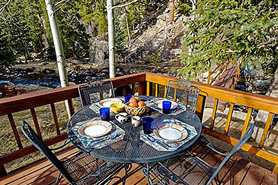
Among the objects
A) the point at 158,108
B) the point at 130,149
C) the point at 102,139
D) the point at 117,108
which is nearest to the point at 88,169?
the point at 102,139

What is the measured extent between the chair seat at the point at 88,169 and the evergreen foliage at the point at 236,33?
2.20 meters

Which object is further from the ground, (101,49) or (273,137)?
(101,49)

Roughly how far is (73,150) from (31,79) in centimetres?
1070

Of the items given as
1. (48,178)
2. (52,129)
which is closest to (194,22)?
(48,178)

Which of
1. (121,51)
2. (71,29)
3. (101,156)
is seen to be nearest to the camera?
(101,156)

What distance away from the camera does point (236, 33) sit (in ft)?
7.66

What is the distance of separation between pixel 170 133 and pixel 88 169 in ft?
2.86

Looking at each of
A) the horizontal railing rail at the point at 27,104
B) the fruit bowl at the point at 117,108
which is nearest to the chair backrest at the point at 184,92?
the fruit bowl at the point at 117,108

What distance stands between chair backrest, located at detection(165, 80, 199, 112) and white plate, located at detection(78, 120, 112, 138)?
4.50 ft

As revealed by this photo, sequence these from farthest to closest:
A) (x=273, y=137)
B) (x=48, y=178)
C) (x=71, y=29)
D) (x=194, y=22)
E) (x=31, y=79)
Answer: (x=71, y=29), (x=31, y=79), (x=273, y=137), (x=194, y=22), (x=48, y=178)

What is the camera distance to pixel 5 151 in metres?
4.20

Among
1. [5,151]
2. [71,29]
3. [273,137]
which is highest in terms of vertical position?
[71,29]

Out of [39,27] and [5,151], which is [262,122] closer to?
[5,151]

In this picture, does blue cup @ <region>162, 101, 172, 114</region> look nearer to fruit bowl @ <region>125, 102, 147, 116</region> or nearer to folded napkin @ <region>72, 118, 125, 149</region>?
fruit bowl @ <region>125, 102, 147, 116</region>
